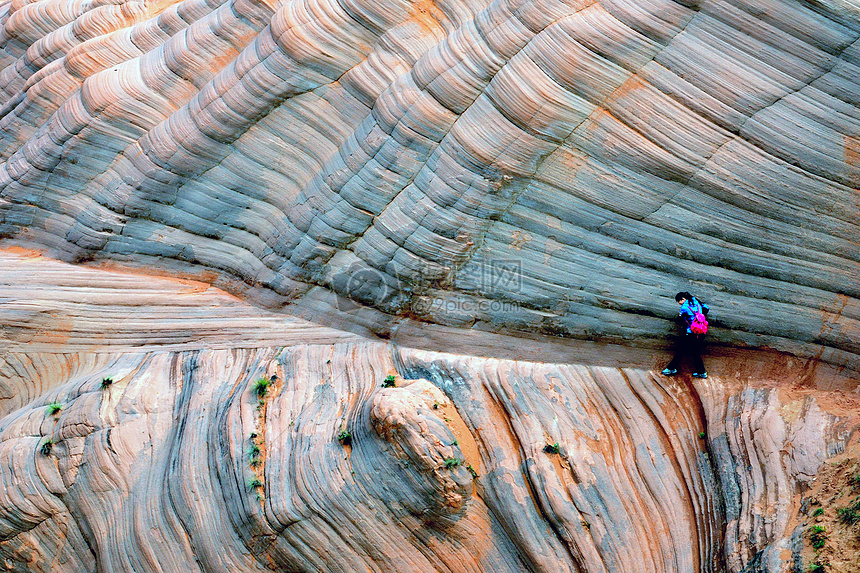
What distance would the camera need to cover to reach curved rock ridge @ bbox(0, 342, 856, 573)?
29.6 ft

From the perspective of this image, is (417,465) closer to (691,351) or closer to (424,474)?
(424,474)

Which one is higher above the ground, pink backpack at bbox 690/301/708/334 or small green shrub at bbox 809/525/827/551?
pink backpack at bbox 690/301/708/334

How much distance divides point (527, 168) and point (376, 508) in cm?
615

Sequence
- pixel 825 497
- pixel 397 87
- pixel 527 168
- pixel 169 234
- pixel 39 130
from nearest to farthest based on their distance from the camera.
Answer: pixel 825 497
pixel 527 168
pixel 397 87
pixel 169 234
pixel 39 130

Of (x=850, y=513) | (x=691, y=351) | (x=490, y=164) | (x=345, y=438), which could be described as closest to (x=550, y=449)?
(x=691, y=351)

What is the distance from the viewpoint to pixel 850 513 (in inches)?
315

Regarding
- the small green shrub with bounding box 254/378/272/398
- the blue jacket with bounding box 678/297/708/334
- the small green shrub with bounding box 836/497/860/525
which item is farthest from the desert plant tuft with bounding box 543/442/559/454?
the small green shrub with bounding box 254/378/272/398

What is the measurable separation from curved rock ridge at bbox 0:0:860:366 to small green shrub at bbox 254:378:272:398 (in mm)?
2192

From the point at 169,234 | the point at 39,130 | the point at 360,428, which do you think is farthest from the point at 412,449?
the point at 39,130

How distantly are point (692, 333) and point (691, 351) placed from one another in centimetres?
78

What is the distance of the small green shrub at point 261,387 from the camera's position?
10594mm

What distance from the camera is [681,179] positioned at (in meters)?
9.95

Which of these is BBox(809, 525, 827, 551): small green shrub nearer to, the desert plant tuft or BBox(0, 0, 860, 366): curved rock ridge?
BBox(0, 0, 860, 366): curved rock ridge

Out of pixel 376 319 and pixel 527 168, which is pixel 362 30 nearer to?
pixel 527 168
